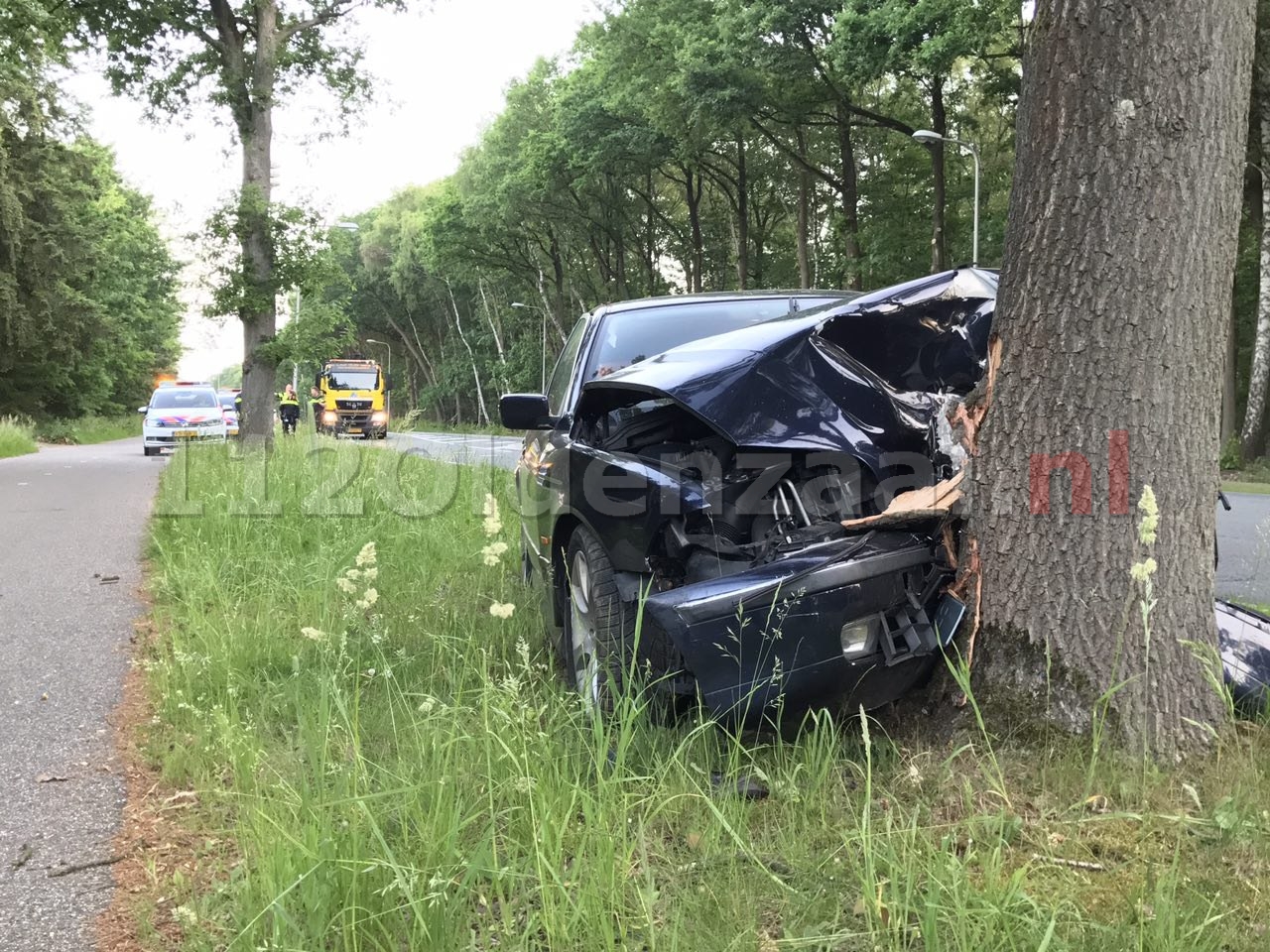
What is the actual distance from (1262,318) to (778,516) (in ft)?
65.9

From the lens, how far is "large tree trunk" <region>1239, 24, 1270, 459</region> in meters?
18.0

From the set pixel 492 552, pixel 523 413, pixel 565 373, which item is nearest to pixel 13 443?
pixel 565 373

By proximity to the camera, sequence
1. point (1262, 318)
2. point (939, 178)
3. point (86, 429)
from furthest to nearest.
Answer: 1. point (86, 429)
2. point (939, 178)
3. point (1262, 318)

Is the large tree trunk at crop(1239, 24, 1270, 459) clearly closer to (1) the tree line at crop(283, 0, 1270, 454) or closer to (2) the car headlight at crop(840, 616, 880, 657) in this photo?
(1) the tree line at crop(283, 0, 1270, 454)

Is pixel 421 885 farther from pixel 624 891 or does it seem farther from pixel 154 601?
pixel 154 601

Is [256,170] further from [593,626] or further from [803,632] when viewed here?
[803,632]

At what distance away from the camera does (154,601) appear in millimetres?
5344

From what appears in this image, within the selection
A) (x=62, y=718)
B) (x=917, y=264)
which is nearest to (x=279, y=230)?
(x=62, y=718)

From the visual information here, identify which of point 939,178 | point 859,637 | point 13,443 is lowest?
point 13,443

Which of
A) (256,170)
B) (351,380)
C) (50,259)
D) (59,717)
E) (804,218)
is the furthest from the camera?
(351,380)


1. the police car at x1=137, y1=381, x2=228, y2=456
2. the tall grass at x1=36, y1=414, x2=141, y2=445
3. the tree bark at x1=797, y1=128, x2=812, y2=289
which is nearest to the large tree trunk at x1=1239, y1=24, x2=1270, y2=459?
the tree bark at x1=797, y1=128, x2=812, y2=289

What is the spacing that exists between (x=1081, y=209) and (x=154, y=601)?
5193 millimetres

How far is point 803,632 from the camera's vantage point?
2.36 meters

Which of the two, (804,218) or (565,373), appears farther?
(804,218)
